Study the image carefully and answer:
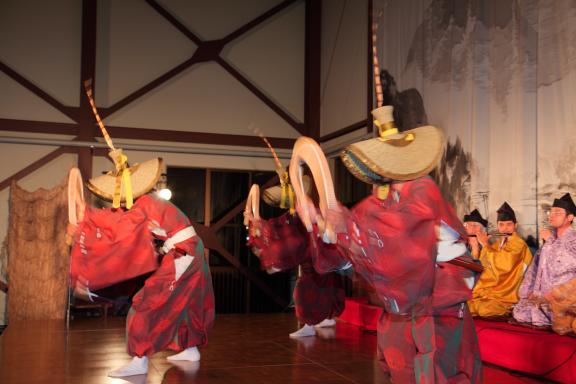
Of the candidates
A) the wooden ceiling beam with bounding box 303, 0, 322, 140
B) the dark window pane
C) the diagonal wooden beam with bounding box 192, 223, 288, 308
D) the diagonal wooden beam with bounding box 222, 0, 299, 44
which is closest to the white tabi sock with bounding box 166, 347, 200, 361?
the diagonal wooden beam with bounding box 192, 223, 288, 308

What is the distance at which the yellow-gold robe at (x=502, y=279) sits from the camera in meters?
4.53

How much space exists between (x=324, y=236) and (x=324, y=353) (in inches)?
100

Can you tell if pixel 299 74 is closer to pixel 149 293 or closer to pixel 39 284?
pixel 39 284

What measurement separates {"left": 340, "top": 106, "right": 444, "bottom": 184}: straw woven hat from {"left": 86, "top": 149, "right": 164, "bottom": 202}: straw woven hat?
188 centimetres

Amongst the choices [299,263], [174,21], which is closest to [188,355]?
[299,263]

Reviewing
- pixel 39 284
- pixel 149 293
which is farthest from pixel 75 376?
pixel 39 284

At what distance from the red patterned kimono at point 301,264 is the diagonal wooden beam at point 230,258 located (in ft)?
9.53

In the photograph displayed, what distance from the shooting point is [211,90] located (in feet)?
27.9

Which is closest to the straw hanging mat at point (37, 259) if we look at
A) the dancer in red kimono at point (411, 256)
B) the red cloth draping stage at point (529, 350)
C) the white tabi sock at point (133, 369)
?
the white tabi sock at point (133, 369)

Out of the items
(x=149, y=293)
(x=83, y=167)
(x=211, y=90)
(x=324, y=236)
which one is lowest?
(x=149, y=293)

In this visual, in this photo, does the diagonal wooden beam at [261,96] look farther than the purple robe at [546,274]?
Yes

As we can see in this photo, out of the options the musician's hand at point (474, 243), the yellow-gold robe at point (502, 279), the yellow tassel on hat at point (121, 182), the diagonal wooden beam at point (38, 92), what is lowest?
the yellow-gold robe at point (502, 279)

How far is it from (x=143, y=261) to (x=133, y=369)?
0.68 metres

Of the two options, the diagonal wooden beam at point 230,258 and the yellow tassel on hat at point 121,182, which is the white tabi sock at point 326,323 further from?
the yellow tassel on hat at point 121,182
